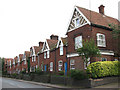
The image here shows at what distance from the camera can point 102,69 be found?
15.9m

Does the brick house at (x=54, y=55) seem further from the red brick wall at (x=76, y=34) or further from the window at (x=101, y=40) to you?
the window at (x=101, y=40)

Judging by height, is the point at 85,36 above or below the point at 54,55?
above

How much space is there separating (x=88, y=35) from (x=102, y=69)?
5617 mm

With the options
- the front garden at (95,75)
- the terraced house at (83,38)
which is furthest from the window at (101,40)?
the front garden at (95,75)

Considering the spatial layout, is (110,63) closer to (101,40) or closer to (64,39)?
(101,40)

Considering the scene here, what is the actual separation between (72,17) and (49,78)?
10300 millimetres

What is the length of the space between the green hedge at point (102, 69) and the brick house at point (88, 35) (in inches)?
97.6

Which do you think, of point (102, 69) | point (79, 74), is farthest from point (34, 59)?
point (102, 69)

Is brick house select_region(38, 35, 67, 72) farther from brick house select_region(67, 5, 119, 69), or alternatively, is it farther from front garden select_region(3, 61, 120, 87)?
front garden select_region(3, 61, 120, 87)

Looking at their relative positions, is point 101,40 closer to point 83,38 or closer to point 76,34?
point 83,38

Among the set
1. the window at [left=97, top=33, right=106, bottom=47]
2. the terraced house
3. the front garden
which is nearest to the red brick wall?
the terraced house

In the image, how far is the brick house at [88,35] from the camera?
19766mm

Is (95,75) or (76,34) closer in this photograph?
(95,75)

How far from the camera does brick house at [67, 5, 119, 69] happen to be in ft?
64.8
